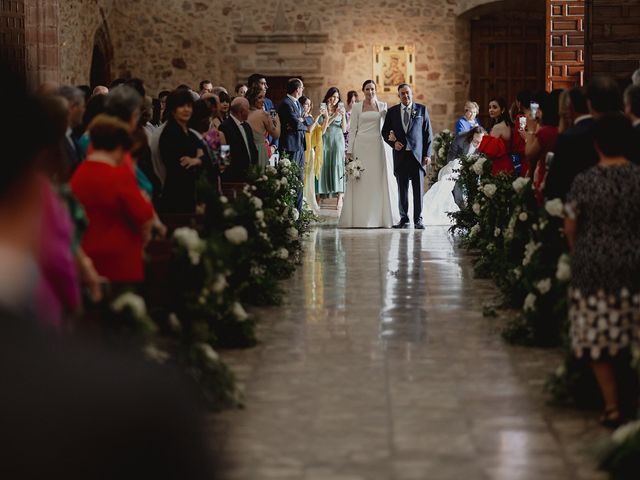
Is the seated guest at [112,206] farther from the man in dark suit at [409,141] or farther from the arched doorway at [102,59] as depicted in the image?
the arched doorway at [102,59]

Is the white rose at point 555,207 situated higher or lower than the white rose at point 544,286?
higher

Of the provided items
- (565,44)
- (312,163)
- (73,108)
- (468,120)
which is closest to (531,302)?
(73,108)

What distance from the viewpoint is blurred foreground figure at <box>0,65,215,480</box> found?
27.7 inches

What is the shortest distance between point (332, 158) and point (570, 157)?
1152 cm

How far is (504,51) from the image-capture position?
20438mm

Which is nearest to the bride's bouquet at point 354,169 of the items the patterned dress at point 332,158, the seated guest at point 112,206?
the patterned dress at point 332,158

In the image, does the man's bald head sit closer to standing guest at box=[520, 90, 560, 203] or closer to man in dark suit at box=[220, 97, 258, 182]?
man in dark suit at box=[220, 97, 258, 182]

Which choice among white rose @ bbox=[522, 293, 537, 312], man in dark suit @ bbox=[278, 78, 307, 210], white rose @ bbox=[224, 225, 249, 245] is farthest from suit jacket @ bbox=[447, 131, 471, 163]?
white rose @ bbox=[224, 225, 249, 245]

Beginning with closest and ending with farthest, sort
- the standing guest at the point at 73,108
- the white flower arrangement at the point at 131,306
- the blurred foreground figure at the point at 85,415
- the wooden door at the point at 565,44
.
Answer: the blurred foreground figure at the point at 85,415 < the white flower arrangement at the point at 131,306 < the standing guest at the point at 73,108 < the wooden door at the point at 565,44

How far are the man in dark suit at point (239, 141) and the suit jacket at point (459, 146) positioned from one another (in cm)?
473

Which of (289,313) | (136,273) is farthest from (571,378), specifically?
(289,313)

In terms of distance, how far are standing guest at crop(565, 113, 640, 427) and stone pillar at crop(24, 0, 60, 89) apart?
11.8m

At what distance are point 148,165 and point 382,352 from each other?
7.04ft

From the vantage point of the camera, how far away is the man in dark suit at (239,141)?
9516 millimetres
